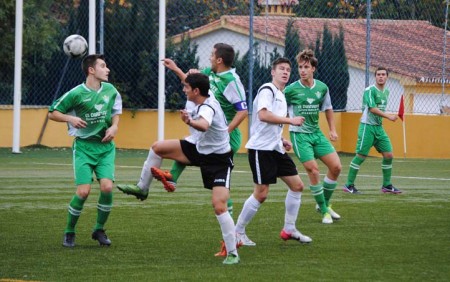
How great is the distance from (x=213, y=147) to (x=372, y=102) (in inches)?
353

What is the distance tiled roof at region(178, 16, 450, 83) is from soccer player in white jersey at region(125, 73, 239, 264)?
2213cm

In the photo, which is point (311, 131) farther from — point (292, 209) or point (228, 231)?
point (228, 231)

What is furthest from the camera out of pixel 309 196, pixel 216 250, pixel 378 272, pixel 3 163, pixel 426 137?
pixel 426 137

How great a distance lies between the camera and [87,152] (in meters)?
12.1

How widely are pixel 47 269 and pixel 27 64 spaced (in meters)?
24.3

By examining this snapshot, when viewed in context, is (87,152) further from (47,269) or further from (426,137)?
(426,137)

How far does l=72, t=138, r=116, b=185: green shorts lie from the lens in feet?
39.3

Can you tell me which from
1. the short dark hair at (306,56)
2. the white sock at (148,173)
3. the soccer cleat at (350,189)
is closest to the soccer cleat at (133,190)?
the white sock at (148,173)

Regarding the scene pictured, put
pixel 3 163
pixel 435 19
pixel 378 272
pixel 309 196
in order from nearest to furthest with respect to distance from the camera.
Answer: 1. pixel 378 272
2. pixel 309 196
3. pixel 3 163
4. pixel 435 19

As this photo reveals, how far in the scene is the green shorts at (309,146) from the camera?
1474 centimetres

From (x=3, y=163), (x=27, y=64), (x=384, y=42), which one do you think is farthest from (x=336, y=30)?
(x=3, y=163)

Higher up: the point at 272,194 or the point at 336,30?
the point at 336,30

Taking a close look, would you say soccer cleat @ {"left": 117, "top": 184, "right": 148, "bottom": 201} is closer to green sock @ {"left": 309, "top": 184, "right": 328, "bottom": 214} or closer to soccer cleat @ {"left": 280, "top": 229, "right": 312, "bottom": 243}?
soccer cleat @ {"left": 280, "top": 229, "right": 312, "bottom": 243}

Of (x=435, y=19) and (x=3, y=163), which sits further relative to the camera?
(x=435, y=19)
